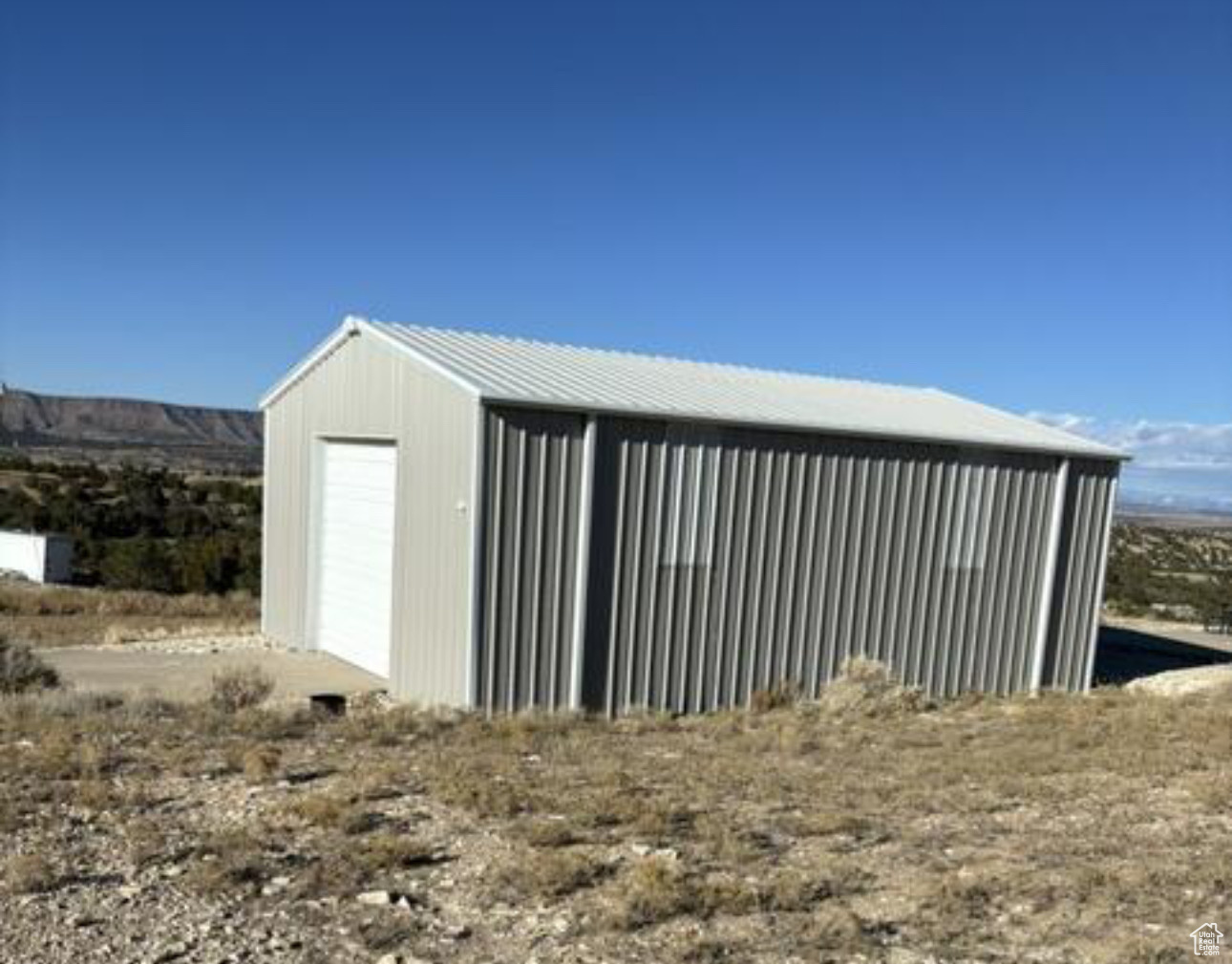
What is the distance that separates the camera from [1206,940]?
5.41m

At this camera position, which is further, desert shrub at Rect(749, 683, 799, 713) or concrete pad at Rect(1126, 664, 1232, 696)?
concrete pad at Rect(1126, 664, 1232, 696)

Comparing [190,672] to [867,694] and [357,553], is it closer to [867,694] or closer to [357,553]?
[357,553]

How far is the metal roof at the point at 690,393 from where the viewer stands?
37.6 ft

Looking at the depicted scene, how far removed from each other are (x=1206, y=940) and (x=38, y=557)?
2737cm

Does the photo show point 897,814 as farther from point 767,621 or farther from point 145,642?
point 145,642

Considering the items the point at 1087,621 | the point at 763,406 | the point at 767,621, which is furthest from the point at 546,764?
the point at 1087,621

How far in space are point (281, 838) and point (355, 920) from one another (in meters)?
1.27

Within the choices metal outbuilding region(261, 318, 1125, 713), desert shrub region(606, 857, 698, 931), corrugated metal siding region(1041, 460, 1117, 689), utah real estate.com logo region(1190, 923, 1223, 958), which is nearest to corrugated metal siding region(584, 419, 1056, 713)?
metal outbuilding region(261, 318, 1125, 713)

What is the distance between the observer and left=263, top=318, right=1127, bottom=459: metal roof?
11.5 metres

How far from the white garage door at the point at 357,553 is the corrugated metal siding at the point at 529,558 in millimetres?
1918

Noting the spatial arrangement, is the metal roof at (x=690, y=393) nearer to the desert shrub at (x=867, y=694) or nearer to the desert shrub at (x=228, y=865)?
the desert shrub at (x=867, y=694)

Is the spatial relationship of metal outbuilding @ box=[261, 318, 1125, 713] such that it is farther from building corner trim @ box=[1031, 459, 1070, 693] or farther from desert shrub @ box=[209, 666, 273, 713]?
desert shrub @ box=[209, 666, 273, 713]

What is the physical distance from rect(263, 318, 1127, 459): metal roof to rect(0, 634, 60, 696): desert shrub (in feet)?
14.3

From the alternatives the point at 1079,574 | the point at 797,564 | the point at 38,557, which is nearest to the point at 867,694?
the point at 797,564
